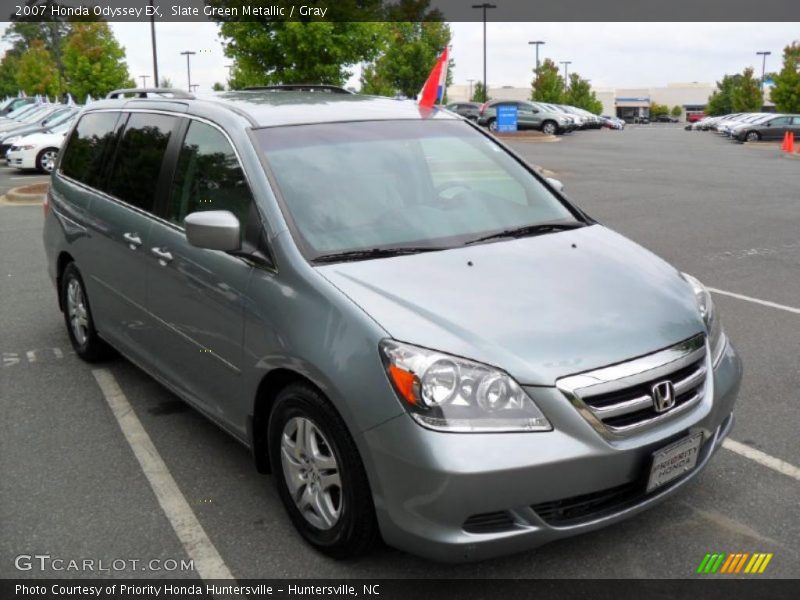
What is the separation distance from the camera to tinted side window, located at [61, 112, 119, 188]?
18.2 feet

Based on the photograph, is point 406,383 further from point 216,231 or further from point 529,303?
point 216,231

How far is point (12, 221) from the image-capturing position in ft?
43.6

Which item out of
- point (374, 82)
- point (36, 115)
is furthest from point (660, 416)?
point (374, 82)

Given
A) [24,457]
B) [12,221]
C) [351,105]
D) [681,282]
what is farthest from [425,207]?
[12,221]

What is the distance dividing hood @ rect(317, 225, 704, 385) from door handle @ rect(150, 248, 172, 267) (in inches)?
49.1

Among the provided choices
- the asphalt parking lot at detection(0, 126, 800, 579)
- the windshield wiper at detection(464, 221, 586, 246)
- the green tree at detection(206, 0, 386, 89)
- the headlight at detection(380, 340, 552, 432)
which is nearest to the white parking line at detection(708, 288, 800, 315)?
the asphalt parking lot at detection(0, 126, 800, 579)

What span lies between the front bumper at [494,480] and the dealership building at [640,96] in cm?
11995

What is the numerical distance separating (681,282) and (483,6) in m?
60.6

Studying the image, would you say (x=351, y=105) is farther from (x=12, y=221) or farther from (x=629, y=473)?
(x=12, y=221)

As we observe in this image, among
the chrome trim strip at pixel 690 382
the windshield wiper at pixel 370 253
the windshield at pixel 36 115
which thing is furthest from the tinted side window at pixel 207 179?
the windshield at pixel 36 115

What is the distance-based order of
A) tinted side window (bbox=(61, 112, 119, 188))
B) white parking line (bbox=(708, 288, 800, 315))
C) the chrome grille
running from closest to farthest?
1. the chrome grille
2. tinted side window (bbox=(61, 112, 119, 188))
3. white parking line (bbox=(708, 288, 800, 315))

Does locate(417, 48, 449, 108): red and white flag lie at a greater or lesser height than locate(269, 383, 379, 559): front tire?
greater

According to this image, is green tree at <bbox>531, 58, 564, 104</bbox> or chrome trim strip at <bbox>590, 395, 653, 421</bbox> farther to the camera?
green tree at <bbox>531, 58, 564, 104</bbox>

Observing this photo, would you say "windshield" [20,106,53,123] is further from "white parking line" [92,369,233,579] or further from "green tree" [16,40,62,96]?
"green tree" [16,40,62,96]
